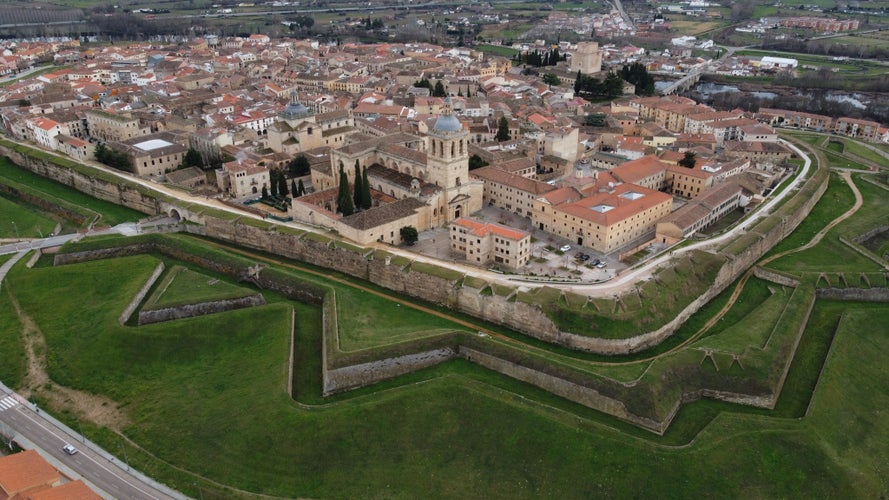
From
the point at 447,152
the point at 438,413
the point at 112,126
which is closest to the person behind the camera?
the point at 438,413

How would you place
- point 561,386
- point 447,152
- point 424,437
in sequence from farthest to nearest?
point 447,152, point 561,386, point 424,437

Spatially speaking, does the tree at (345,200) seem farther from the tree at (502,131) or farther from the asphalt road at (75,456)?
the asphalt road at (75,456)

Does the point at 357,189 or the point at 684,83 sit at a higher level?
the point at 357,189

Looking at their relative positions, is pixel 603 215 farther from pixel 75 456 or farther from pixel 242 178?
pixel 75 456

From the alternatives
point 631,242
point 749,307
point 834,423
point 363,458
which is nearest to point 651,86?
point 631,242

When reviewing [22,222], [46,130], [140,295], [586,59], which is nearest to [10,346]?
[140,295]

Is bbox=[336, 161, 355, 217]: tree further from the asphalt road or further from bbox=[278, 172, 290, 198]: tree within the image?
the asphalt road

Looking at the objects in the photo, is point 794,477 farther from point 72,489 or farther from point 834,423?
point 72,489

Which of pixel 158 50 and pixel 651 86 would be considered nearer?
pixel 651 86
